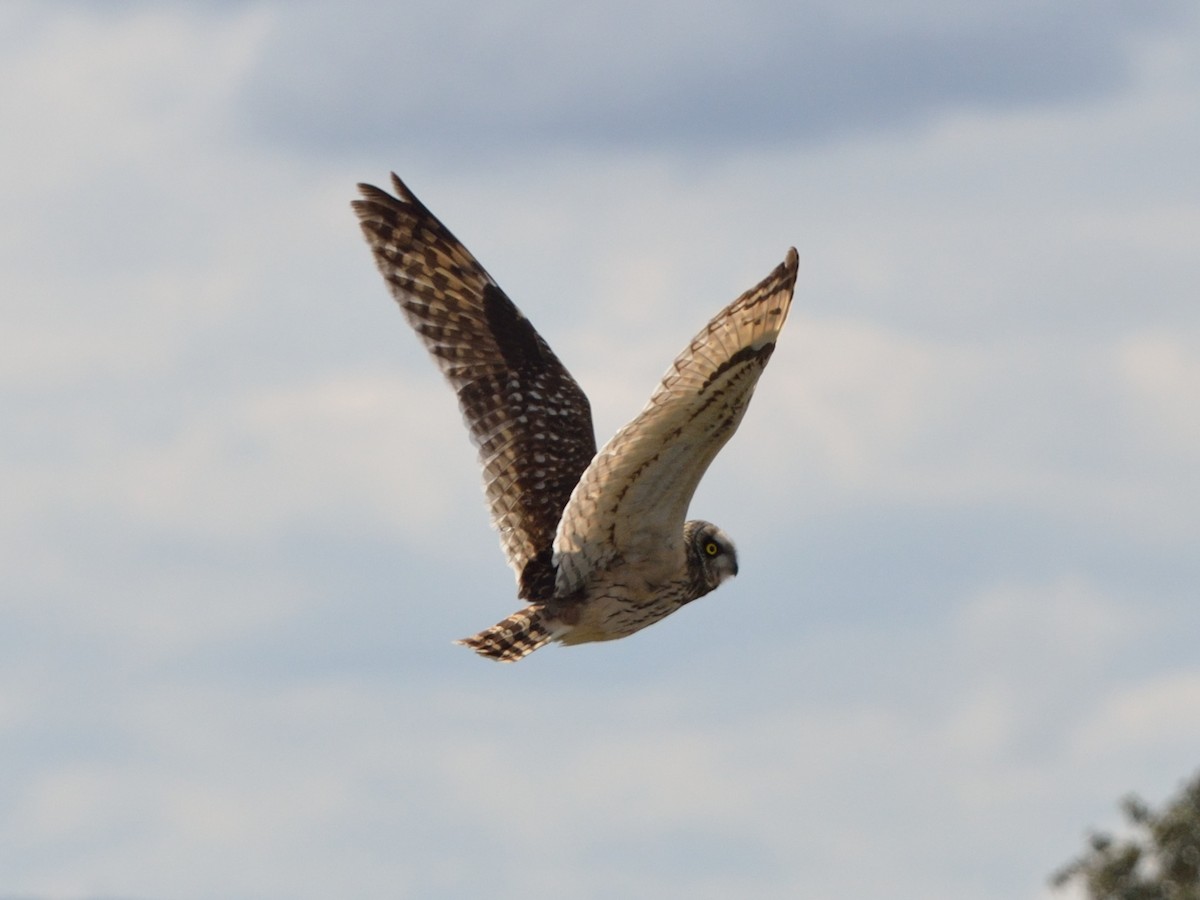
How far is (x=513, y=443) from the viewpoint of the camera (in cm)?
2184

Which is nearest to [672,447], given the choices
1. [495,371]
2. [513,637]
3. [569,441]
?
[513,637]

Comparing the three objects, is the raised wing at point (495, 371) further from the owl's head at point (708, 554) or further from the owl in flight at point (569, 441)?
the owl's head at point (708, 554)

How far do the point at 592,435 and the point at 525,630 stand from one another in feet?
10.8

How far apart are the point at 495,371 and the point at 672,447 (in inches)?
191

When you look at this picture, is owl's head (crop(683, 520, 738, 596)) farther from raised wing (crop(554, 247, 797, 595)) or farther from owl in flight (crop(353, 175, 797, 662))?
raised wing (crop(554, 247, 797, 595))

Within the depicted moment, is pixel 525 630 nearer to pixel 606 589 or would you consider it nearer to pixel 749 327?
pixel 606 589

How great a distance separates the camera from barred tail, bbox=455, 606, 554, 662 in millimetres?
19266

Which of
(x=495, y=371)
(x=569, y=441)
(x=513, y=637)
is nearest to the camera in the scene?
(x=513, y=637)

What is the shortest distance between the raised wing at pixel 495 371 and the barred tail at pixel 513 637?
1363mm

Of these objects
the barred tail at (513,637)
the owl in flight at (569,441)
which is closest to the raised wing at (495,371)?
the owl in flight at (569,441)

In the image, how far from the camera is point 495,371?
22.3m

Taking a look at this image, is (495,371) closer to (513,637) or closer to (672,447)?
(513,637)

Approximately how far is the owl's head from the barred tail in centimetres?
148

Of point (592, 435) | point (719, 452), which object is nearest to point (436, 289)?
point (592, 435)
